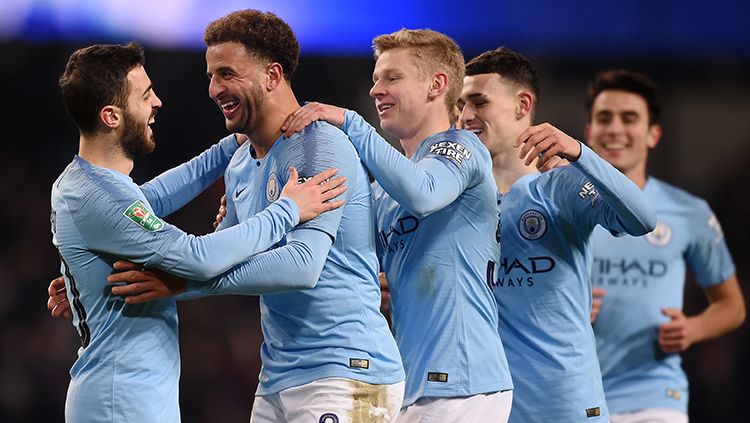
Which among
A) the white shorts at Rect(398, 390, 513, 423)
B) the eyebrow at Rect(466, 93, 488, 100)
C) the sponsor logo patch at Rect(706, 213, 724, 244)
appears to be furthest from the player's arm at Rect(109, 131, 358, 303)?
the sponsor logo patch at Rect(706, 213, 724, 244)

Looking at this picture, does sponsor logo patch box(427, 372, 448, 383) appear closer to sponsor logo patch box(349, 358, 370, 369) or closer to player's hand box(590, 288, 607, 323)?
sponsor logo patch box(349, 358, 370, 369)

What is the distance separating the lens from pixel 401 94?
13.9 feet

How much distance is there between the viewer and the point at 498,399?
3881 millimetres

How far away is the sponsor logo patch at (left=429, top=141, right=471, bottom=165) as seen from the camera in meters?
3.97

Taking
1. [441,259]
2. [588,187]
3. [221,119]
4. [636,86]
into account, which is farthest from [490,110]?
[221,119]

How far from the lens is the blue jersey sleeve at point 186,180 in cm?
424

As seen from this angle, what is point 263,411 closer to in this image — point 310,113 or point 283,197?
point 283,197

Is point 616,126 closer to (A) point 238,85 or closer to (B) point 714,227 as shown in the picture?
(B) point 714,227

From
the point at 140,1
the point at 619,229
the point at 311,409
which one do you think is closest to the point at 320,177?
the point at 311,409

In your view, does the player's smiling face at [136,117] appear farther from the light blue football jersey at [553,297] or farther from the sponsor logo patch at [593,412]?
the sponsor logo patch at [593,412]

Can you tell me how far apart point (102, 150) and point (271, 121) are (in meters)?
0.61

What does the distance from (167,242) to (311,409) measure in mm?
725

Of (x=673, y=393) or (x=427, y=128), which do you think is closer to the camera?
(x=427, y=128)

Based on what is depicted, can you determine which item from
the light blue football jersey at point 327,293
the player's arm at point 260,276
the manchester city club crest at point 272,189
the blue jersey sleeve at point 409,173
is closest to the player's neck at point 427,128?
the blue jersey sleeve at point 409,173
